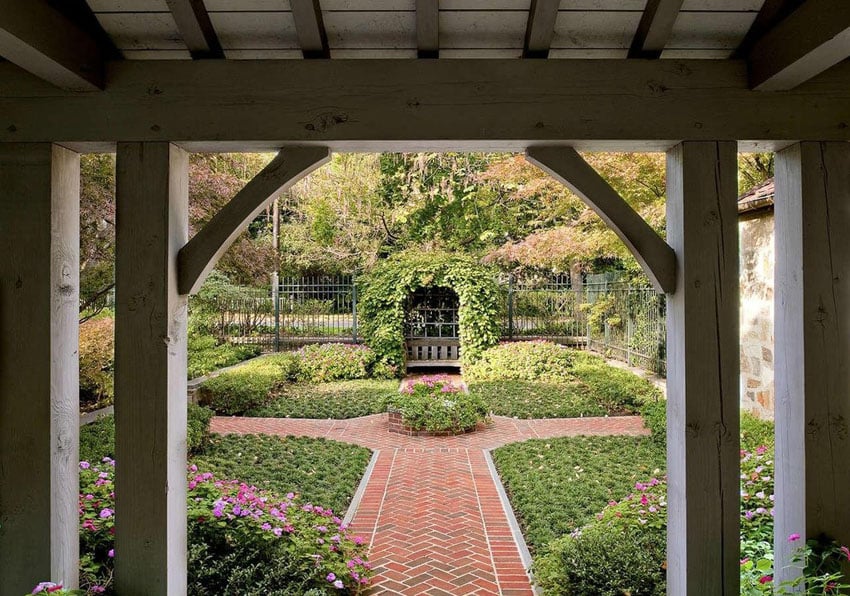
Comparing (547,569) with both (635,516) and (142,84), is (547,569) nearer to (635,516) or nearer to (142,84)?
(635,516)

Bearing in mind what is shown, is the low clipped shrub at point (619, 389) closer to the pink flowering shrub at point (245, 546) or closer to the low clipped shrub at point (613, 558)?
the low clipped shrub at point (613, 558)

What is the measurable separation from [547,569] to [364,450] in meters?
3.96

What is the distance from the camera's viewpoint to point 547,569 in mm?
3779

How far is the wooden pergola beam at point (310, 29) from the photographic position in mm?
2287

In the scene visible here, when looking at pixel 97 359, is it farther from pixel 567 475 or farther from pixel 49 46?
pixel 49 46

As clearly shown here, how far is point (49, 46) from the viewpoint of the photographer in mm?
2150

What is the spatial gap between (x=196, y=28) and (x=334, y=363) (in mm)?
11425

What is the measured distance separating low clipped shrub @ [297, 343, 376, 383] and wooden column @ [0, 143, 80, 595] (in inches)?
422

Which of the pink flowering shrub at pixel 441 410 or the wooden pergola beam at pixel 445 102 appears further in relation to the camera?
the pink flowering shrub at pixel 441 410

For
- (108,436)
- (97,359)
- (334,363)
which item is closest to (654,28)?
(108,436)

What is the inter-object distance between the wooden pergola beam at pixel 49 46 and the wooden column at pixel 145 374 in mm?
311

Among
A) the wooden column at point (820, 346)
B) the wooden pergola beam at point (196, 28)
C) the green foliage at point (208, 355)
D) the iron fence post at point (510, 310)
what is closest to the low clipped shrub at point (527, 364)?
the iron fence post at point (510, 310)

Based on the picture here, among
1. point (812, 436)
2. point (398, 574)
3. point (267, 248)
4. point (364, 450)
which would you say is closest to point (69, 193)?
point (398, 574)

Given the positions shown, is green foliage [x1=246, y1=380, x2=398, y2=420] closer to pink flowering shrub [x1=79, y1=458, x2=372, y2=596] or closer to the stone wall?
the stone wall
